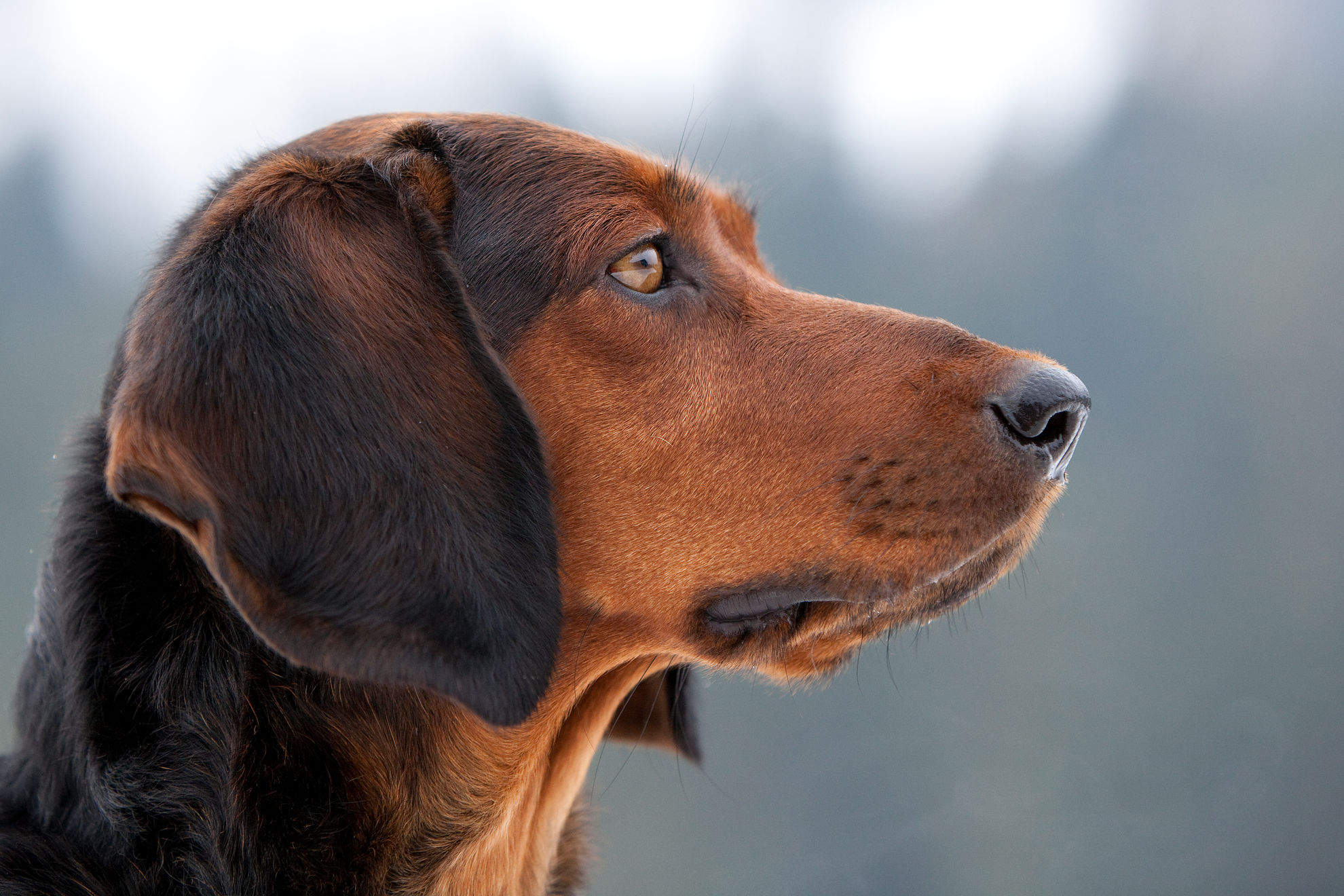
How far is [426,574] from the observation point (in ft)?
4.54

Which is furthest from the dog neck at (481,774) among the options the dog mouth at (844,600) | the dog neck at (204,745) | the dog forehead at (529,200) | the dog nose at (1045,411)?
the dog nose at (1045,411)

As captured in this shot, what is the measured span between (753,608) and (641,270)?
0.60 metres

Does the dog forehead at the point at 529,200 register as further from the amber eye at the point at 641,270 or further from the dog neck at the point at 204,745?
the dog neck at the point at 204,745

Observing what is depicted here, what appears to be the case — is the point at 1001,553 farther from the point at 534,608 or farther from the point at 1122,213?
the point at 1122,213

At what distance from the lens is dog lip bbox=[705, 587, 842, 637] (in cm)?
168

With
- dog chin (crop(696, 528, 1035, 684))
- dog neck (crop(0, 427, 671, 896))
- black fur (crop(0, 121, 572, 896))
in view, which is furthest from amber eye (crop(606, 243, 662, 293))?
→ dog neck (crop(0, 427, 671, 896))

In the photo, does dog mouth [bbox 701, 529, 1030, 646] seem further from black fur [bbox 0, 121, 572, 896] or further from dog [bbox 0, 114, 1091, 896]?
black fur [bbox 0, 121, 572, 896]

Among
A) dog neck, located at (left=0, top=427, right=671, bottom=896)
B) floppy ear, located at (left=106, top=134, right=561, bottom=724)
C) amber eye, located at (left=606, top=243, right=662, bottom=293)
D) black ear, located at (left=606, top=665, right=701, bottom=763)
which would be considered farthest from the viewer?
black ear, located at (left=606, top=665, right=701, bottom=763)

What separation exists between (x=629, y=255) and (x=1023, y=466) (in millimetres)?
735

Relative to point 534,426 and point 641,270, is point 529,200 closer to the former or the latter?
point 641,270

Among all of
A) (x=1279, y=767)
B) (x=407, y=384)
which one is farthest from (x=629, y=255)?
(x=1279, y=767)

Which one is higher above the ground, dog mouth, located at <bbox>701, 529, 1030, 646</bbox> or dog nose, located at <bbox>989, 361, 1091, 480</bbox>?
dog nose, located at <bbox>989, 361, 1091, 480</bbox>

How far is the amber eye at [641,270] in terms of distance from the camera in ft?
5.80

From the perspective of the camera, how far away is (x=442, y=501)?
4.65 ft
